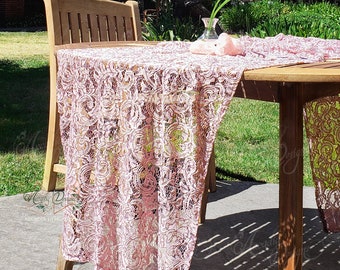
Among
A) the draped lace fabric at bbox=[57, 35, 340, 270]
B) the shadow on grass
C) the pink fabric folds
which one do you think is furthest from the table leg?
the shadow on grass

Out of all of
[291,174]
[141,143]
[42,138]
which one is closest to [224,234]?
[291,174]

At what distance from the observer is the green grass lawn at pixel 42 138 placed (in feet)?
15.8

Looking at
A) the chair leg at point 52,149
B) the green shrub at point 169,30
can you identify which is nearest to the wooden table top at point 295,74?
the chair leg at point 52,149

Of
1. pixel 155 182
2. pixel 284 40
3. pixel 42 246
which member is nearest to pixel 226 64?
pixel 155 182

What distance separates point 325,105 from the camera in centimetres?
313

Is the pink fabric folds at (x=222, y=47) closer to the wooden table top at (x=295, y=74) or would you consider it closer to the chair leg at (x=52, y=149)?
the wooden table top at (x=295, y=74)

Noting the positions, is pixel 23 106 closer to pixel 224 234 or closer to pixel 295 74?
pixel 224 234

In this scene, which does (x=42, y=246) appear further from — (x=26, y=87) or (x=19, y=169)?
(x=26, y=87)

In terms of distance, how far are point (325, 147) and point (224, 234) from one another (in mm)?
707

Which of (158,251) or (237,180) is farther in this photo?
(237,180)

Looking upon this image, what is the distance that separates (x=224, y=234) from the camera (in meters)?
3.55

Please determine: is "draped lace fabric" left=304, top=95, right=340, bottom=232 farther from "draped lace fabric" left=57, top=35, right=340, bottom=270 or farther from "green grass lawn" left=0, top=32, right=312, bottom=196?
"green grass lawn" left=0, top=32, right=312, bottom=196

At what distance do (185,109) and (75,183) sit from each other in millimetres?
614

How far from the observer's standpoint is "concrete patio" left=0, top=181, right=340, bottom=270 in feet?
10.5
